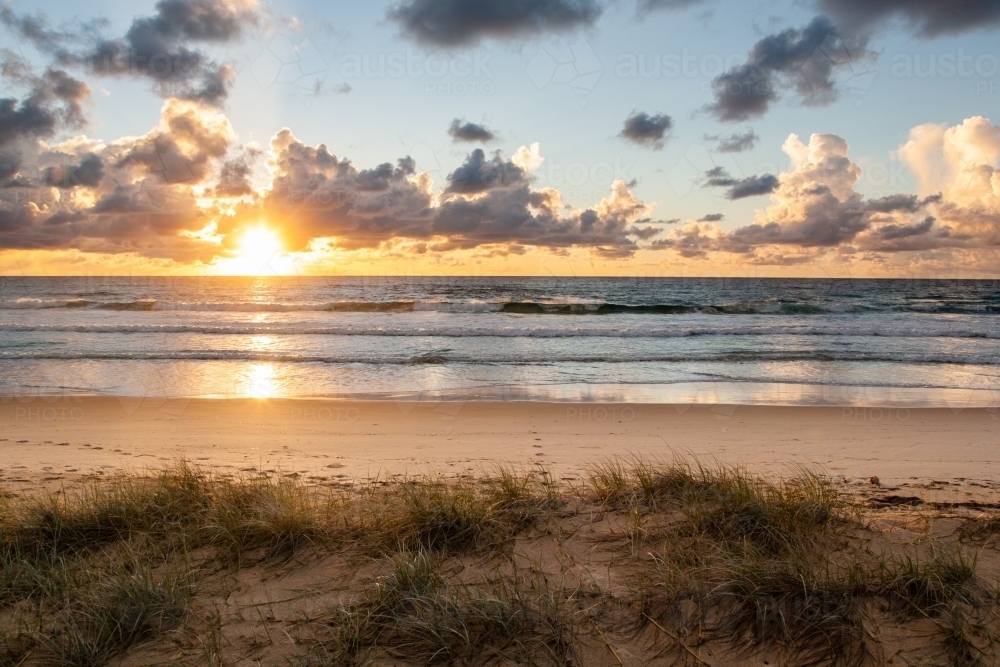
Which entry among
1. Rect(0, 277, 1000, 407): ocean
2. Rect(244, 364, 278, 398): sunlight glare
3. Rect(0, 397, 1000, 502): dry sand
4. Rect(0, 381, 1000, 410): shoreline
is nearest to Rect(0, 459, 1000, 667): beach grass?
Rect(0, 397, 1000, 502): dry sand

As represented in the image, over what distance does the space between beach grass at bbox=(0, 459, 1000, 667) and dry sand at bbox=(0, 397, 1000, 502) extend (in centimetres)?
190

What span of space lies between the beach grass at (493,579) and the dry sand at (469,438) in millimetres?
1896

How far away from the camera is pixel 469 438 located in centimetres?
819

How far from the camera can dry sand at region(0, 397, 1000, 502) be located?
251 inches

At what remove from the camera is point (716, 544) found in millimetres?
3393

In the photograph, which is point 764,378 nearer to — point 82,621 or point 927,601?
point 927,601

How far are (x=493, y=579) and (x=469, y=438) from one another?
5.01 m

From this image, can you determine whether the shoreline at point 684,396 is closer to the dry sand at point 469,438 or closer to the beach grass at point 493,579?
the dry sand at point 469,438

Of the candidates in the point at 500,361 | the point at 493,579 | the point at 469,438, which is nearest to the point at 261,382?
the point at 500,361

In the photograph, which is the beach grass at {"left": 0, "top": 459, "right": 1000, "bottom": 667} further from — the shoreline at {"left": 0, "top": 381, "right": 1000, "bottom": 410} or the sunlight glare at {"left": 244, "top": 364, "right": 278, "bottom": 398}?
the sunlight glare at {"left": 244, "top": 364, "right": 278, "bottom": 398}

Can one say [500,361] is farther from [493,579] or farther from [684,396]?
[493,579]

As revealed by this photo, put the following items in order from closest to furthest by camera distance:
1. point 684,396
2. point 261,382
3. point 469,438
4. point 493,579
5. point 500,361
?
point 493,579
point 469,438
point 684,396
point 261,382
point 500,361

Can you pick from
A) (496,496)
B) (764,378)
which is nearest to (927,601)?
(496,496)

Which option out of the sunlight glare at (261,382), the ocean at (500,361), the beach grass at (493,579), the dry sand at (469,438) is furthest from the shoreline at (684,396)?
the beach grass at (493,579)
